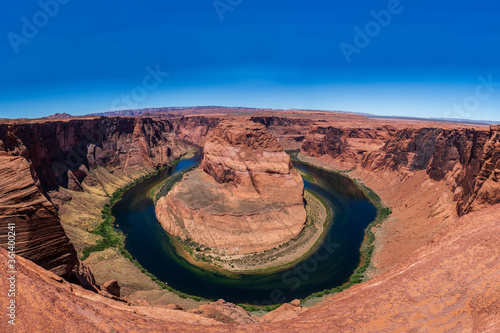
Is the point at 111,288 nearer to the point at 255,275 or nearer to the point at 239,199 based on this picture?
the point at 255,275

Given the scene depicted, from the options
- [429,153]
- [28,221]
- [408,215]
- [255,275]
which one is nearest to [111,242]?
[255,275]

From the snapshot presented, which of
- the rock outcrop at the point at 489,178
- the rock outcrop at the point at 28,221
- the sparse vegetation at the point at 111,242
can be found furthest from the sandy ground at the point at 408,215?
the rock outcrop at the point at 28,221

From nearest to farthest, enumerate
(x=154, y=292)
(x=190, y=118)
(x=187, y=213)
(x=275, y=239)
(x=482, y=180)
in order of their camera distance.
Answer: (x=154, y=292) < (x=482, y=180) < (x=275, y=239) < (x=187, y=213) < (x=190, y=118)

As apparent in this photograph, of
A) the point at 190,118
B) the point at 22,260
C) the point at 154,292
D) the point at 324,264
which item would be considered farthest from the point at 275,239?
the point at 190,118

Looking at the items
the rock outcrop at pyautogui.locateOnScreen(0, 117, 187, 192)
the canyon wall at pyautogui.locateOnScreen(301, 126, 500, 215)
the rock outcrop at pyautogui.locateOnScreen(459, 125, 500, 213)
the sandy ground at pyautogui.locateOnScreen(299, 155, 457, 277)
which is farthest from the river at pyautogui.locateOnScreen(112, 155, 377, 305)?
the rock outcrop at pyautogui.locateOnScreen(459, 125, 500, 213)

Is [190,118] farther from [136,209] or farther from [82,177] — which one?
[136,209]

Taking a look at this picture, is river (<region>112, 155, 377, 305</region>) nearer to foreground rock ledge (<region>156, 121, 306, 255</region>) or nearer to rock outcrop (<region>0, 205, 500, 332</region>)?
foreground rock ledge (<region>156, 121, 306, 255</region>)
